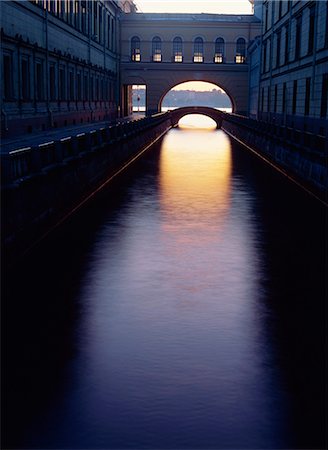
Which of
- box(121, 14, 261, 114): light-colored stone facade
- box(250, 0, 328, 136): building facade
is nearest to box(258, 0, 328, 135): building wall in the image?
box(250, 0, 328, 136): building facade

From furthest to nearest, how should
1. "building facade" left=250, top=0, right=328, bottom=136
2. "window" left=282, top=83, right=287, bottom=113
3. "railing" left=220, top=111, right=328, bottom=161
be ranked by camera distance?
"window" left=282, top=83, right=287, bottom=113, "building facade" left=250, top=0, right=328, bottom=136, "railing" left=220, top=111, right=328, bottom=161

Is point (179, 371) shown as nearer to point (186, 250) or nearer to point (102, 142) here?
point (186, 250)

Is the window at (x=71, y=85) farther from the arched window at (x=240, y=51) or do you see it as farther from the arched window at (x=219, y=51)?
the arched window at (x=240, y=51)

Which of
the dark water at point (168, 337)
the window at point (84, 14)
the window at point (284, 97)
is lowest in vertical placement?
the dark water at point (168, 337)

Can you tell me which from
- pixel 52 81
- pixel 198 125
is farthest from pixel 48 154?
pixel 198 125

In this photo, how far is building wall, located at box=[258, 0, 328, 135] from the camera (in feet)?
114

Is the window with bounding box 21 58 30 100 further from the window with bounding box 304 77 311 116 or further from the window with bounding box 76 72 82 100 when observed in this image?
the window with bounding box 304 77 311 116

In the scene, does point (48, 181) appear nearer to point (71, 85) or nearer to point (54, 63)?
point (54, 63)

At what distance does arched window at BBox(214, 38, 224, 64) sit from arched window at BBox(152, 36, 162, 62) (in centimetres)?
647

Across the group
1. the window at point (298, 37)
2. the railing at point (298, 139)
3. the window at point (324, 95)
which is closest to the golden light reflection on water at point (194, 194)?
the railing at point (298, 139)

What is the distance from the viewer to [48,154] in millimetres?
15125

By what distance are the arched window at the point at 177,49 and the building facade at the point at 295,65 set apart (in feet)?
63.7

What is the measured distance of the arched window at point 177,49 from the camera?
78188 mm

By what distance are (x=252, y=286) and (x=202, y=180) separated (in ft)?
46.3
